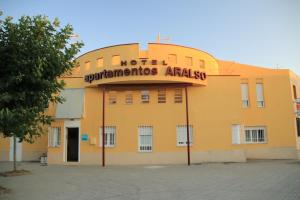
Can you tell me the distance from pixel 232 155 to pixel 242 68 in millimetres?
10450

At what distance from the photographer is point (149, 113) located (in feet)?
67.1

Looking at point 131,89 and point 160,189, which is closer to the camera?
point 160,189

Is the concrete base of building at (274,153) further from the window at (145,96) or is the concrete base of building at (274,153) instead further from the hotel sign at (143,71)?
the window at (145,96)

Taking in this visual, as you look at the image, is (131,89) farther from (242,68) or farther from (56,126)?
(242,68)

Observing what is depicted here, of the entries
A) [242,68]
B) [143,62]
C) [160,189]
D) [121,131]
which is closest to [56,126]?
[121,131]

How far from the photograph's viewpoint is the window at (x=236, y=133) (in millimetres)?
20812

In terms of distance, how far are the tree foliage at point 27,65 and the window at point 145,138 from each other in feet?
33.5

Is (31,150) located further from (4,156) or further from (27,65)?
(27,65)

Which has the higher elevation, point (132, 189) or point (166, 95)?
point (166, 95)

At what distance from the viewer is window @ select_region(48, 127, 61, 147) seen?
20969 millimetres

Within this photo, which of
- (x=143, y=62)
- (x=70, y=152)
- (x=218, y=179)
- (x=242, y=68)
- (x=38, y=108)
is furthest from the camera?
(x=242, y=68)

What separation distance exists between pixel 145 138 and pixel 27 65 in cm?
1171

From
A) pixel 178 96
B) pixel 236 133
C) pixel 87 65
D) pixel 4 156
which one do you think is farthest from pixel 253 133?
pixel 4 156

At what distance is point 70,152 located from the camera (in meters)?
20.9
